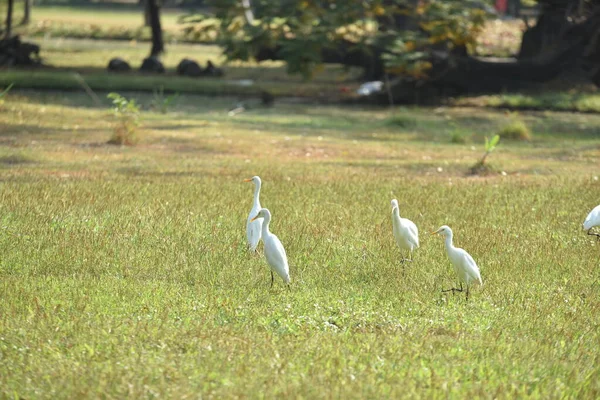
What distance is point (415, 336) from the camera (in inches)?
277

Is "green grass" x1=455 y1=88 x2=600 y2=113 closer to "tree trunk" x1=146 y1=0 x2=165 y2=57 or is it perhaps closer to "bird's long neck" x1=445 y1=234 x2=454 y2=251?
"tree trunk" x1=146 y1=0 x2=165 y2=57

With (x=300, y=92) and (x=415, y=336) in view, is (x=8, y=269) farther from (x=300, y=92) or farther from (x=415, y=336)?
(x=300, y=92)

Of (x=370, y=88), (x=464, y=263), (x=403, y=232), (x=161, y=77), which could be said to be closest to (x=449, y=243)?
(x=464, y=263)

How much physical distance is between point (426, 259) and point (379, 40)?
20.2 metres

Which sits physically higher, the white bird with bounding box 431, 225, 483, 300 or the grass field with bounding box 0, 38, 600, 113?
the white bird with bounding box 431, 225, 483, 300

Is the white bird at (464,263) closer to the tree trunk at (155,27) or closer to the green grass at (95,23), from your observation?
the tree trunk at (155,27)

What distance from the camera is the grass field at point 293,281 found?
616cm

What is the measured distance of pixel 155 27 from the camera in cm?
3819

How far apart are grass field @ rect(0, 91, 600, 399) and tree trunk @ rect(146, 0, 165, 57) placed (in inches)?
801

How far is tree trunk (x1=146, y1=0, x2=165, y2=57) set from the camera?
37.1 metres

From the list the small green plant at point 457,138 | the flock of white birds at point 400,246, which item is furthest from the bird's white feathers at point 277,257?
the small green plant at point 457,138

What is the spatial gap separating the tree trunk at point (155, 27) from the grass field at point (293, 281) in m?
20.3

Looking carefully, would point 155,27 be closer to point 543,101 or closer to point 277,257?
point 543,101

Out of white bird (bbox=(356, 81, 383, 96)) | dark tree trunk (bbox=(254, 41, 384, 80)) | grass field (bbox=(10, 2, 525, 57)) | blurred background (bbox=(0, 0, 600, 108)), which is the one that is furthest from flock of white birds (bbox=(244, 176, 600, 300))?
grass field (bbox=(10, 2, 525, 57))
